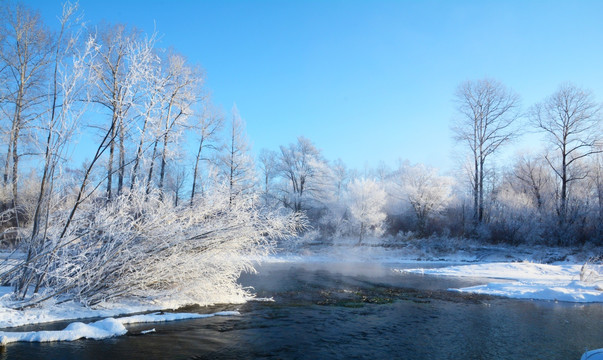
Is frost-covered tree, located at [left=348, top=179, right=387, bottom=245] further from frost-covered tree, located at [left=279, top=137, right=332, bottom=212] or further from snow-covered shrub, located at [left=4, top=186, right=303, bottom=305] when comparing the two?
snow-covered shrub, located at [left=4, top=186, right=303, bottom=305]

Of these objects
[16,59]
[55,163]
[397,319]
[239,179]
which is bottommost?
[397,319]

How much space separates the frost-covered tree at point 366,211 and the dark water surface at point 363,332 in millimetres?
22103

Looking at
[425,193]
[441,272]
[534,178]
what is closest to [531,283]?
[441,272]

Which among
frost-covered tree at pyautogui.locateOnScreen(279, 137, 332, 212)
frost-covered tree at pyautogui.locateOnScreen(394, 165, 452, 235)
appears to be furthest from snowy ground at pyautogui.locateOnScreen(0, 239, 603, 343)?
frost-covered tree at pyautogui.locateOnScreen(279, 137, 332, 212)

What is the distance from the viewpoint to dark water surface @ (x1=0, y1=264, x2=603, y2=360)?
6.63 metres

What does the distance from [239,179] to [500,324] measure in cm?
2170

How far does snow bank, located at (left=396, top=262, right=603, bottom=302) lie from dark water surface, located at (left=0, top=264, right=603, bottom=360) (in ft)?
3.61

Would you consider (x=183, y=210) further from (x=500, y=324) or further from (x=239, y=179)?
(x=239, y=179)

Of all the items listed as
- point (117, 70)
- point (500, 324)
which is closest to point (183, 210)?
point (500, 324)

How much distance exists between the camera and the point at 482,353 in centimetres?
707

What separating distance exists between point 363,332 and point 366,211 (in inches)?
1098

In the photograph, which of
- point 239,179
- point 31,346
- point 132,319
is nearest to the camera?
point 31,346

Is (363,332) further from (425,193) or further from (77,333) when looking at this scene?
(425,193)

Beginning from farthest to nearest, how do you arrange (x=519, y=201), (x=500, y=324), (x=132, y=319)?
(x=519, y=201) → (x=500, y=324) → (x=132, y=319)
